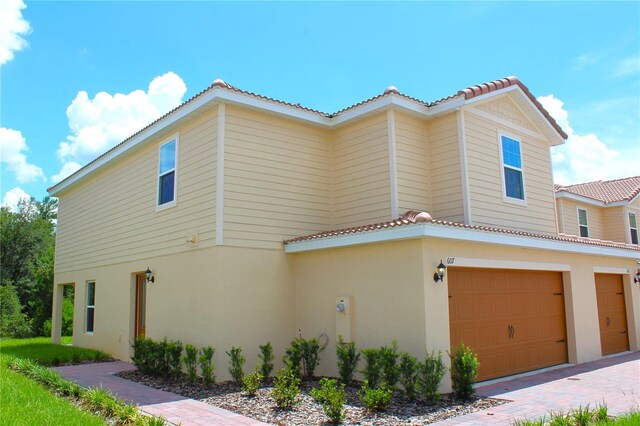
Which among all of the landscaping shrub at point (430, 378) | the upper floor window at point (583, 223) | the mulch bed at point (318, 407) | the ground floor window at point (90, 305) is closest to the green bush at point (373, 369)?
the mulch bed at point (318, 407)

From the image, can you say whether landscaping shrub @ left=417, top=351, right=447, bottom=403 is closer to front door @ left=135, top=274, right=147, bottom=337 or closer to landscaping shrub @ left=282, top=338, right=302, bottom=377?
landscaping shrub @ left=282, top=338, right=302, bottom=377

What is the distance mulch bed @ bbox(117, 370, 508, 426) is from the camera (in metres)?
7.20

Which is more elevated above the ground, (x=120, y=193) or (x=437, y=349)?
(x=120, y=193)

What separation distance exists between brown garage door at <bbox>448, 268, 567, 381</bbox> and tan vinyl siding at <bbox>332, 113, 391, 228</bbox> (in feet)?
7.69

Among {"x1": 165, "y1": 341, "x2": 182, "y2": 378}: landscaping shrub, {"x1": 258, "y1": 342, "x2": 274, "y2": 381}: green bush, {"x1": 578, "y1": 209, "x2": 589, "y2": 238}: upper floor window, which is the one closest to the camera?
{"x1": 258, "y1": 342, "x2": 274, "y2": 381}: green bush

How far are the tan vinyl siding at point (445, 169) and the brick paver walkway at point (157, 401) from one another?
6396 mm

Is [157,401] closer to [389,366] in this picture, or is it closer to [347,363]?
[347,363]

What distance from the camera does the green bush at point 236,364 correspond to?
9602 mm

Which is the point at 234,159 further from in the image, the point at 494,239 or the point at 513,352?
the point at 513,352

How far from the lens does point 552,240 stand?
11203 mm

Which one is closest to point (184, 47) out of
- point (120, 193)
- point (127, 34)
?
point (127, 34)

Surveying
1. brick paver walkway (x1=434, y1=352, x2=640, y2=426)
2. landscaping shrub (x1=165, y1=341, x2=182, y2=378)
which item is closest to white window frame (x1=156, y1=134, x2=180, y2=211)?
landscaping shrub (x1=165, y1=341, x2=182, y2=378)

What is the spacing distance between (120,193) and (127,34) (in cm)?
447

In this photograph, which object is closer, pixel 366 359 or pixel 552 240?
pixel 366 359
